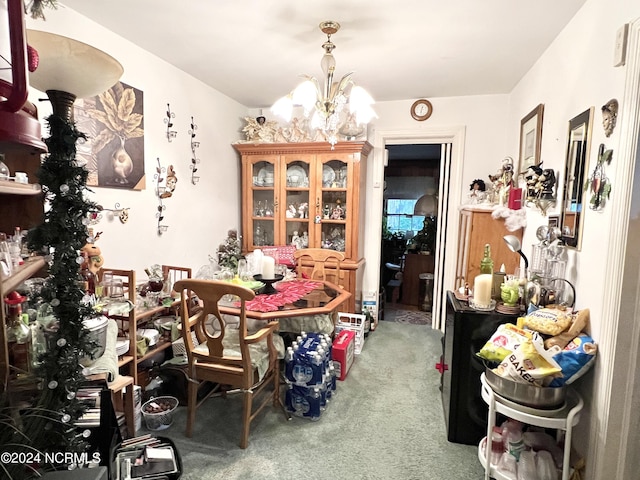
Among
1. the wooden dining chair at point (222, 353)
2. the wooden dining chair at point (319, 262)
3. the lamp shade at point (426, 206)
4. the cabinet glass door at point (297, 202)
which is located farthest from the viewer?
the lamp shade at point (426, 206)

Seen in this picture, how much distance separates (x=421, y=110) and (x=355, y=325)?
2.21m

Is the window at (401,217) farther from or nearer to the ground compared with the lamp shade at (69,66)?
nearer to the ground

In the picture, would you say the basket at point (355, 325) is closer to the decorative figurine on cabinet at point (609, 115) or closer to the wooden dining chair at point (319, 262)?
the wooden dining chair at point (319, 262)

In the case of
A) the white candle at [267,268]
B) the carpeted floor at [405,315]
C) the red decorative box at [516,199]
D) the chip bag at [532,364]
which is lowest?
the carpeted floor at [405,315]

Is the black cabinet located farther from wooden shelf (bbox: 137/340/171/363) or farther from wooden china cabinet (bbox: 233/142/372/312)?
wooden shelf (bbox: 137/340/171/363)

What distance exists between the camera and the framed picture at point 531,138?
2401 millimetres

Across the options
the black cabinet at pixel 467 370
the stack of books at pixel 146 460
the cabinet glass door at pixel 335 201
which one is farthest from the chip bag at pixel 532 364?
the cabinet glass door at pixel 335 201

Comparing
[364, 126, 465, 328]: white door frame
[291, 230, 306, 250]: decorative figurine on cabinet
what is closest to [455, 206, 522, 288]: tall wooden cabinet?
[364, 126, 465, 328]: white door frame

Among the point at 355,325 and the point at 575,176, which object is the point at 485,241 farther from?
the point at 355,325

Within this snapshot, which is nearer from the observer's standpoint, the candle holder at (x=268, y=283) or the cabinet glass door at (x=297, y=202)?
the candle holder at (x=268, y=283)

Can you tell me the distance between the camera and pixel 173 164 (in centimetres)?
283

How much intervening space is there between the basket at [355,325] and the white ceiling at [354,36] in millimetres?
2135

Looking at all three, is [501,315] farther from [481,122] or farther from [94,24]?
[94,24]

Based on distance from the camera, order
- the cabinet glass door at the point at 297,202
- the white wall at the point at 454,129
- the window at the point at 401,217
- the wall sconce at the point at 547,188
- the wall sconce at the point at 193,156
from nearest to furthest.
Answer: the wall sconce at the point at 547,188 < the wall sconce at the point at 193,156 < the white wall at the point at 454,129 < the cabinet glass door at the point at 297,202 < the window at the point at 401,217
